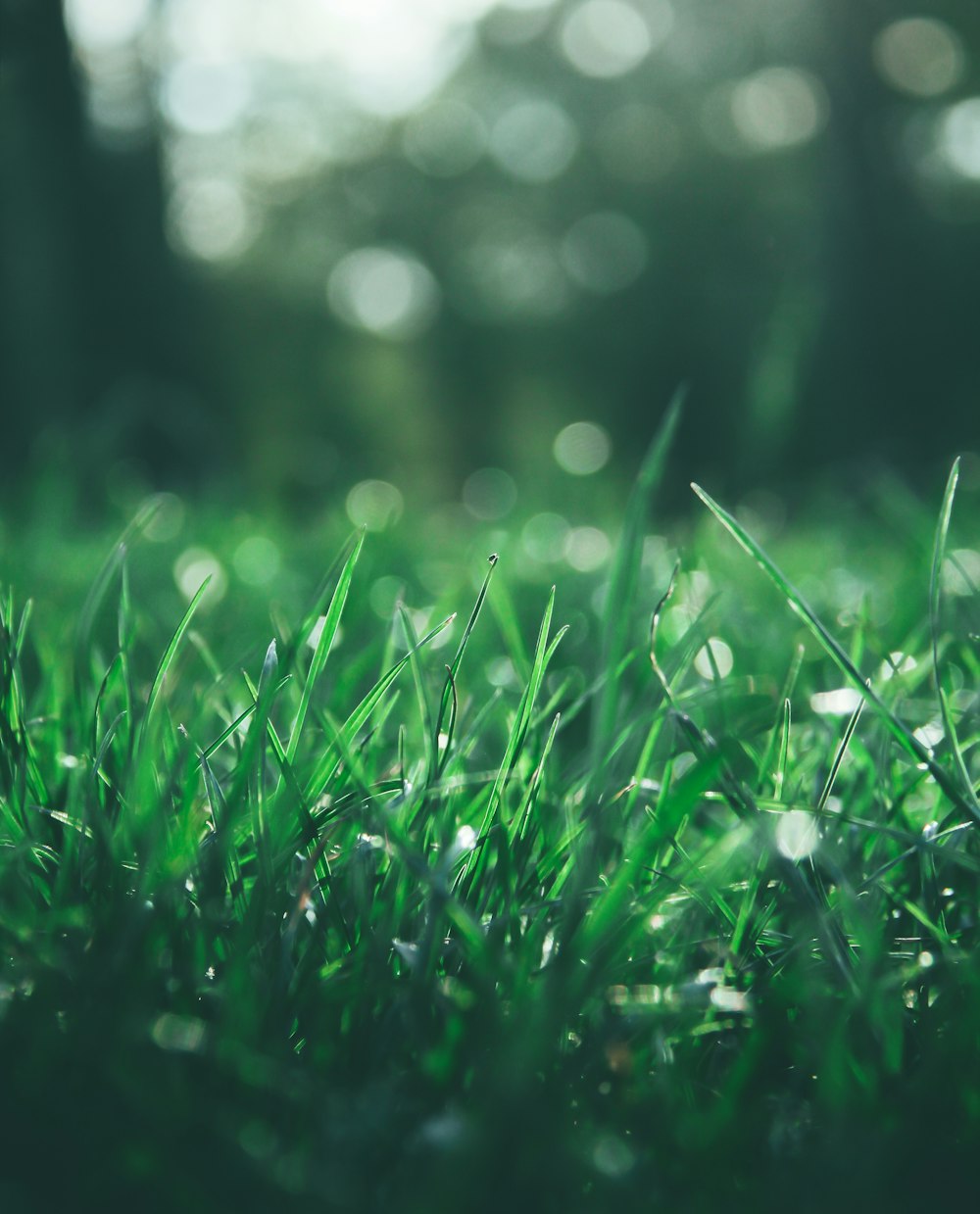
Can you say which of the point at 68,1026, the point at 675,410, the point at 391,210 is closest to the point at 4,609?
the point at 68,1026

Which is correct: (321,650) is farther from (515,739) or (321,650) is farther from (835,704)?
(835,704)

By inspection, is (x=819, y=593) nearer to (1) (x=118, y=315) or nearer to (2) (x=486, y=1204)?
(2) (x=486, y=1204)

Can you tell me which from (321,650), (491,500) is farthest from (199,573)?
(491,500)

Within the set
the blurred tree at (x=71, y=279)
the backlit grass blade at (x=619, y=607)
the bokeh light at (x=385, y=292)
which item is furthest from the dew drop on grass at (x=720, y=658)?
the bokeh light at (x=385, y=292)

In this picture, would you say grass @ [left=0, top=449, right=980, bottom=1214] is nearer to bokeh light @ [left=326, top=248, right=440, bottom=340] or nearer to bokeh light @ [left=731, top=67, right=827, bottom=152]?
bokeh light @ [left=731, top=67, right=827, bottom=152]

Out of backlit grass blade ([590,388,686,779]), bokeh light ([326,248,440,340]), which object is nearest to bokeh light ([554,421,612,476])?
backlit grass blade ([590,388,686,779])

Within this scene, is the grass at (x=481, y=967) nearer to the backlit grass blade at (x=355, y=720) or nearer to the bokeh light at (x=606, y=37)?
the backlit grass blade at (x=355, y=720)
